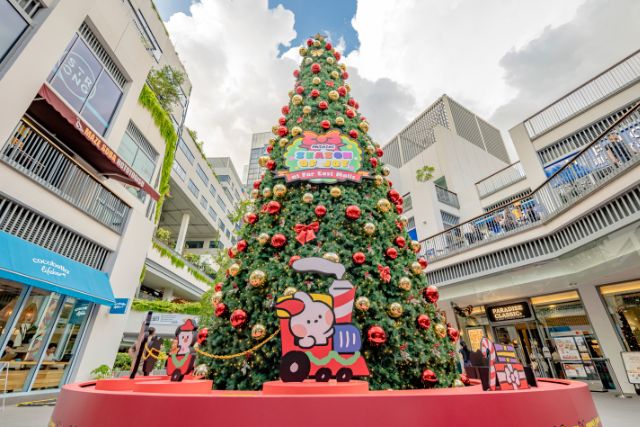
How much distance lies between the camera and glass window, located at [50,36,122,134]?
7008mm

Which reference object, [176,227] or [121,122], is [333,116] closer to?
[121,122]

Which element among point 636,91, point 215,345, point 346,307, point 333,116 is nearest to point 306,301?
point 346,307

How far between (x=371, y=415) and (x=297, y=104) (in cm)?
488

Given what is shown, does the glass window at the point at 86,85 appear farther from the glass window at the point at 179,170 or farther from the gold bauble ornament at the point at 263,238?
the glass window at the point at 179,170

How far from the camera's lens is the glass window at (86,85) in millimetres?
7008

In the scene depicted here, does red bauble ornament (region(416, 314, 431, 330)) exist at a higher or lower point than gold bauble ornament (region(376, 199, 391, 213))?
lower

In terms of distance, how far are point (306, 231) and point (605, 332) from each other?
31.1ft

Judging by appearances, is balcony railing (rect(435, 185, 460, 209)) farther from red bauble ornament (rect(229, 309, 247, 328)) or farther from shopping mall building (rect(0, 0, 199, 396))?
red bauble ornament (rect(229, 309, 247, 328))

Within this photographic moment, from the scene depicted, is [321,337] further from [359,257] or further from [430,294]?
[430,294]

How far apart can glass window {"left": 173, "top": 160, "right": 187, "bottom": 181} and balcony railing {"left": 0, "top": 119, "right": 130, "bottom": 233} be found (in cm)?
1036

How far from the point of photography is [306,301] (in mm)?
2455

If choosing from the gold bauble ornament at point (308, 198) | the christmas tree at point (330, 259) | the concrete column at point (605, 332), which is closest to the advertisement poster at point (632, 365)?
the concrete column at point (605, 332)

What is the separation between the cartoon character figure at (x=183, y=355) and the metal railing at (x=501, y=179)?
15.2 metres

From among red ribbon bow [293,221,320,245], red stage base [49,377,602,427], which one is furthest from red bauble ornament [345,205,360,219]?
red stage base [49,377,602,427]
